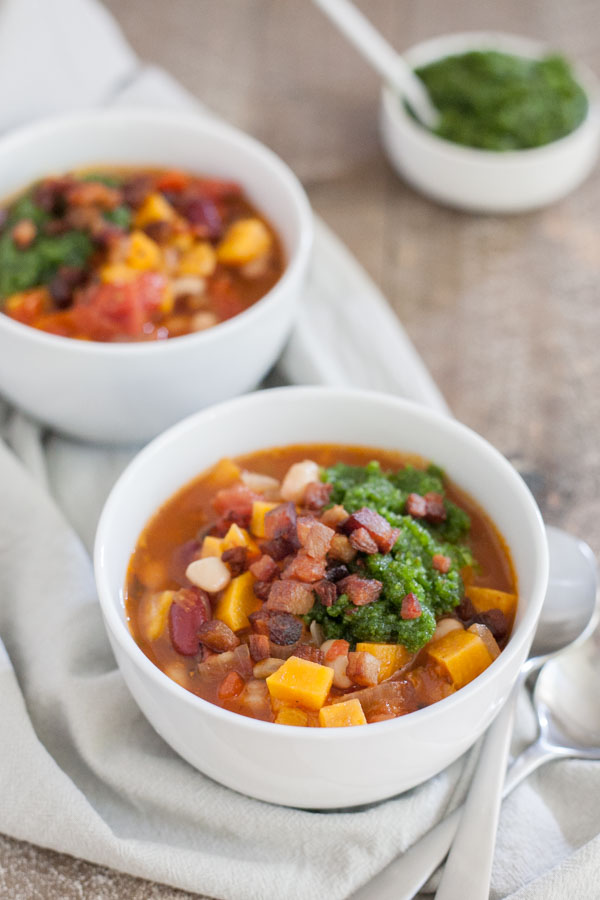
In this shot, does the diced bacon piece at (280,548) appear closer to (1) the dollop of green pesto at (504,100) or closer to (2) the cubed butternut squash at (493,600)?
(2) the cubed butternut squash at (493,600)

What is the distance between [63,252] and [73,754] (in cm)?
130

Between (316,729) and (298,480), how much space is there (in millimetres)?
601

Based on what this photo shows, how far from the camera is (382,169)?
3.57 m

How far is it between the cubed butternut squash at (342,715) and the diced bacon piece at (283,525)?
0.33m

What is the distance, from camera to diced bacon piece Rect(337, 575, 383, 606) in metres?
1.81

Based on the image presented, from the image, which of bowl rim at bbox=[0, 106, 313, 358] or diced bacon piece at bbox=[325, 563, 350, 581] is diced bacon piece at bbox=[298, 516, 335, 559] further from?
bowl rim at bbox=[0, 106, 313, 358]

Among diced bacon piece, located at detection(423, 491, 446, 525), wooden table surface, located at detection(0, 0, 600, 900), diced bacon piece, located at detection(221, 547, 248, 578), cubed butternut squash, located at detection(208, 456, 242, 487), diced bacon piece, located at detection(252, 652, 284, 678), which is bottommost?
wooden table surface, located at detection(0, 0, 600, 900)

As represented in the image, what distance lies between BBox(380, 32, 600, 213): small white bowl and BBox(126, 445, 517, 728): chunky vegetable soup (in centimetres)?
153

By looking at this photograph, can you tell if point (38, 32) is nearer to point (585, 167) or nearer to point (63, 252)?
point (63, 252)

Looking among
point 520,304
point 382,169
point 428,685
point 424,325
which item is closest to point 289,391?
point 428,685

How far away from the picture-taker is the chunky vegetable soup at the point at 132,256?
252 cm

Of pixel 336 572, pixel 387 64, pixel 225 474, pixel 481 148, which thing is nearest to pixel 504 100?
pixel 481 148

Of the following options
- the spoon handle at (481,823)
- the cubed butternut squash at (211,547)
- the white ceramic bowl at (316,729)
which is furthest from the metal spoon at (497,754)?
the cubed butternut squash at (211,547)

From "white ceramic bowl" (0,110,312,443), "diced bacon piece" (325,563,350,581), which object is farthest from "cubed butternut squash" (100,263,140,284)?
"diced bacon piece" (325,563,350,581)
